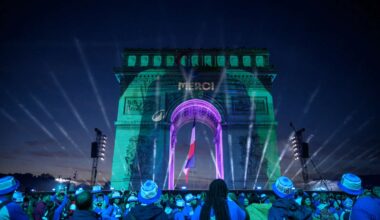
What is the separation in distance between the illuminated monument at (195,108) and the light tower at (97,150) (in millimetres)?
2495

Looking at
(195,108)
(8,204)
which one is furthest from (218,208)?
(195,108)

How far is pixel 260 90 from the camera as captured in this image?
2800 centimetres

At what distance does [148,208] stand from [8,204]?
6.84ft

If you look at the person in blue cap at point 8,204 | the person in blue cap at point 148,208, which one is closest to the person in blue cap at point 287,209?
the person in blue cap at point 148,208

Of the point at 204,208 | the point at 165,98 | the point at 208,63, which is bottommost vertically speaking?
the point at 204,208

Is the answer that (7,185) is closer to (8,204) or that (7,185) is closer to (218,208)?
(8,204)

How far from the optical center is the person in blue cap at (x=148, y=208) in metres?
3.50

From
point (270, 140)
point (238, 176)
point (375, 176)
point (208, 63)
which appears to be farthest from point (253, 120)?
point (375, 176)

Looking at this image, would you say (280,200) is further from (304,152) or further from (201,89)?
(201,89)

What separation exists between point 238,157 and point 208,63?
10.8 metres

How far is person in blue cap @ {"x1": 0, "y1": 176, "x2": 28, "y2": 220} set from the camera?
372 cm

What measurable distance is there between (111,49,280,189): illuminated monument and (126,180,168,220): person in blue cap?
21.4 meters

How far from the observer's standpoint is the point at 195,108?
29844 mm

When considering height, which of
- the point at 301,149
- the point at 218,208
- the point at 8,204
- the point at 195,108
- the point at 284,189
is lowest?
the point at 218,208
